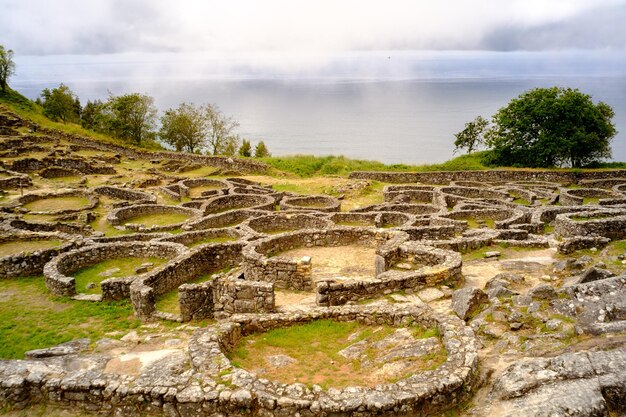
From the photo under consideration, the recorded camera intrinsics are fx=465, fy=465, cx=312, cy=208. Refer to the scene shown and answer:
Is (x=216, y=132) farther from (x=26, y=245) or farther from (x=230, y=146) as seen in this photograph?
(x=26, y=245)

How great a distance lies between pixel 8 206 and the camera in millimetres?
36219

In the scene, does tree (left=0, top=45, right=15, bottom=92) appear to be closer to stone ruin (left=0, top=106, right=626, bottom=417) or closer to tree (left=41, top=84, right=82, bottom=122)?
tree (left=41, top=84, right=82, bottom=122)

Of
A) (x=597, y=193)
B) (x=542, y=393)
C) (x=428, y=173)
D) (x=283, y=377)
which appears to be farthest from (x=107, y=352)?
(x=428, y=173)

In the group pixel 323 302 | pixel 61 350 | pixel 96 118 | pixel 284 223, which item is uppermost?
pixel 96 118

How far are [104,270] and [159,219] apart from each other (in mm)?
12470

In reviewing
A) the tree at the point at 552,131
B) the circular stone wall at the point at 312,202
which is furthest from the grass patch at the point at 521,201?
the tree at the point at 552,131

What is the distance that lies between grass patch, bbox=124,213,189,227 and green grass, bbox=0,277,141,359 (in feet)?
43.7

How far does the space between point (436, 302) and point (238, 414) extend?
25.4ft

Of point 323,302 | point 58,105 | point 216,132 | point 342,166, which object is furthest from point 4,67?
point 323,302

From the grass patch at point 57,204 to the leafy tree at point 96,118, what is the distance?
39.7 m

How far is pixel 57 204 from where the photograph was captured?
39.8 metres

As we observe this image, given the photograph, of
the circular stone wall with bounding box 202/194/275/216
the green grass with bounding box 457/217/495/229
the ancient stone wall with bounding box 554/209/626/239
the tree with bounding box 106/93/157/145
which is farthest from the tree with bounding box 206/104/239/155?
the ancient stone wall with bounding box 554/209/626/239

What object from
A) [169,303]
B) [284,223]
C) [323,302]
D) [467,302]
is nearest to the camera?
[467,302]

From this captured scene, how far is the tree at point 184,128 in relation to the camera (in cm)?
7900
